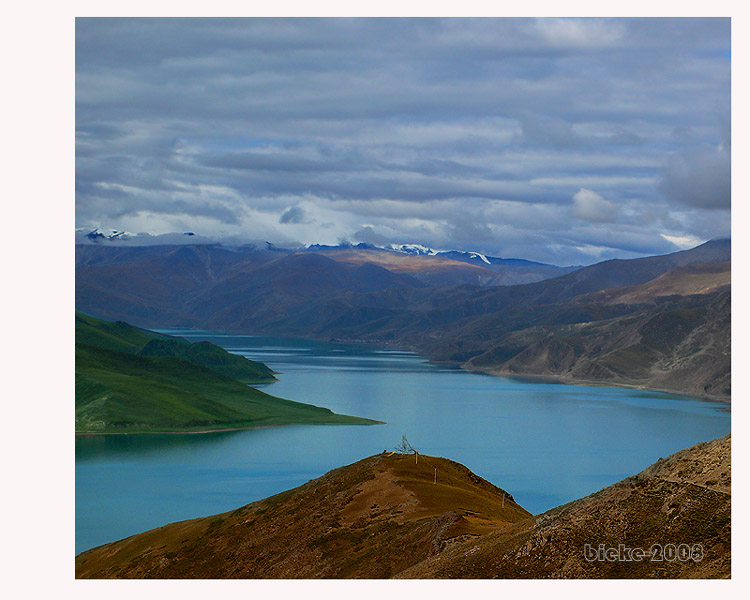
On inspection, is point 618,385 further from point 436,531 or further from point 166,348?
point 436,531

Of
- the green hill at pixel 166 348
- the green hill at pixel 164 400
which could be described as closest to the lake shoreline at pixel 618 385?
the green hill at pixel 166 348

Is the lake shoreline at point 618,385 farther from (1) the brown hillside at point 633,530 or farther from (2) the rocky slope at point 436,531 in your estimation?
(1) the brown hillside at point 633,530

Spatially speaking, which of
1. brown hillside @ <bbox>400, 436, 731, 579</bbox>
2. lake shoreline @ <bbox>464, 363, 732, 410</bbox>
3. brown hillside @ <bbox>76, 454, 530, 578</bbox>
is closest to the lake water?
lake shoreline @ <bbox>464, 363, 732, 410</bbox>

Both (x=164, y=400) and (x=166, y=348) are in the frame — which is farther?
(x=166, y=348)

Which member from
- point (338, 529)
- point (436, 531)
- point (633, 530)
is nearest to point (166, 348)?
point (338, 529)

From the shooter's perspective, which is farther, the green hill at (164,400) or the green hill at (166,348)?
the green hill at (166,348)

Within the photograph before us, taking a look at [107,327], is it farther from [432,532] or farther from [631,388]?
[432,532]

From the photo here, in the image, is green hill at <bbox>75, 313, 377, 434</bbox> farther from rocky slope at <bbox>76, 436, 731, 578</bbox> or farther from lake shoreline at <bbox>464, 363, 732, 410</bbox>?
lake shoreline at <bbox>464, 363, 732, 410</bbox>

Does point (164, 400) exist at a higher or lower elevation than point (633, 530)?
higher
